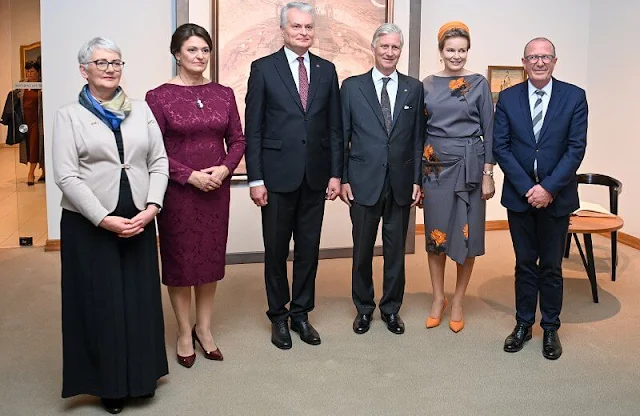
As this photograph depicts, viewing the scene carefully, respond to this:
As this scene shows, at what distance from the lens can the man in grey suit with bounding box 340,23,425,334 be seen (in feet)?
13.0

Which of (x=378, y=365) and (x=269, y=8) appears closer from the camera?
(x=378, y=365)

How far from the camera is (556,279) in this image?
3891 millimetres

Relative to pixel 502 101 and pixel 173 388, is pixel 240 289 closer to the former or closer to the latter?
pixel 173 388

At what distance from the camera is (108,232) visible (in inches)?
121

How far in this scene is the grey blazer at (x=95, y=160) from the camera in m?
2.96

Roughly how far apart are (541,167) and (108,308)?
2185mm

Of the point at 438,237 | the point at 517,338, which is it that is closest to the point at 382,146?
the point at 438,237

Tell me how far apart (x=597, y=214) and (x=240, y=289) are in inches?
98.4

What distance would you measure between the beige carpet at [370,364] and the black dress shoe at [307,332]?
0.15 feet

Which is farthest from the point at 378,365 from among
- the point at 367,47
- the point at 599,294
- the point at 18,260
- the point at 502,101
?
the point at 18,260

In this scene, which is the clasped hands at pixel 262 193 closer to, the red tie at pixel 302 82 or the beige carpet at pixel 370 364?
the red tie at pixel 302 82

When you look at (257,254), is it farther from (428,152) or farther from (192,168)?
(192,168)

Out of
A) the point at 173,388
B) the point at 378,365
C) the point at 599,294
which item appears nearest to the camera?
the point at 173,388

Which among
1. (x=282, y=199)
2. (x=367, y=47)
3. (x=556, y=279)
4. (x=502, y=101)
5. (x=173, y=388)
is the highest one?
(x=367, y=47)
